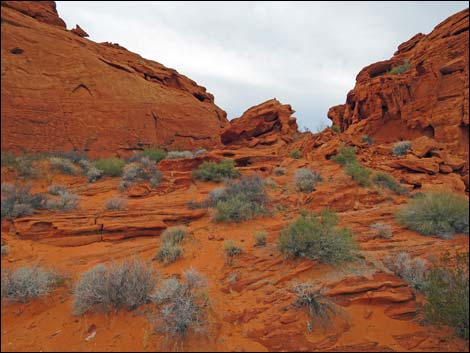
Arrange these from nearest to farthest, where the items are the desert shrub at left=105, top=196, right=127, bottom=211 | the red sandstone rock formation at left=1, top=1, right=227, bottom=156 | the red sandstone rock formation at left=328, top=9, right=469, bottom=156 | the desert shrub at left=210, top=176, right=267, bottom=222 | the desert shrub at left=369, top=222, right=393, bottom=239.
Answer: the red sandstone rock formation at left=1, top=1, right=227, bottom=156 < the desert shrub at left=369, top=222, right=393, bottom=239 < the red sandstone rock formation at left=328, top=9, right=469, bottom=156 < the desert shrub at left=105, top=196, right=127, bottom=211 < the desert shrub at left=210, top=176, right=267, bottom=222

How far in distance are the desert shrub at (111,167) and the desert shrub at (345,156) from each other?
29.4 ft

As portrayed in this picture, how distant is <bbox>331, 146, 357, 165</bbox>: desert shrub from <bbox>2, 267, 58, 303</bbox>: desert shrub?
9741mm

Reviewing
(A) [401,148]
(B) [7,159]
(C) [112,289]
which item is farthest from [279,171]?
(B) [7,159]

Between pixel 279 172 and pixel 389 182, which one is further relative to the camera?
pixel 279 172

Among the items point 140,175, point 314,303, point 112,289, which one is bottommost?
point 314,303

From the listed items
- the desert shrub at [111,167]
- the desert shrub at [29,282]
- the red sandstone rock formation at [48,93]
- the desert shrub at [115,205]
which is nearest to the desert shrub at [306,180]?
the desert shrub at [115,205]

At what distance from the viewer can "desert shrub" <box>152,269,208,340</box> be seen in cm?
336

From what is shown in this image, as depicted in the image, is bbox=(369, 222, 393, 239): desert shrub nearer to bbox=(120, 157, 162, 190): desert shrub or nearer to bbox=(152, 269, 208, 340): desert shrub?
bbox=(152, 269, 208, 340): desert shrub

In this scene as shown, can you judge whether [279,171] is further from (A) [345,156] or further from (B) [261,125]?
(B) [261,125]

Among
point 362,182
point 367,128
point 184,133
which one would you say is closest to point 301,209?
point 362,182

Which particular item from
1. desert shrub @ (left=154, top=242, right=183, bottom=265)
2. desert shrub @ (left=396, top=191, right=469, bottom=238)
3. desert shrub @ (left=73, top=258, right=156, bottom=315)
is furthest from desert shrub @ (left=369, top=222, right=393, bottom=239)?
desert shrub @ (left=73, top=258, right=156, bottom=315)

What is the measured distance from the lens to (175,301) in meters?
3.71

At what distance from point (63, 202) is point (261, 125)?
11987 mm

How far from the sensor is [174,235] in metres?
6.23
